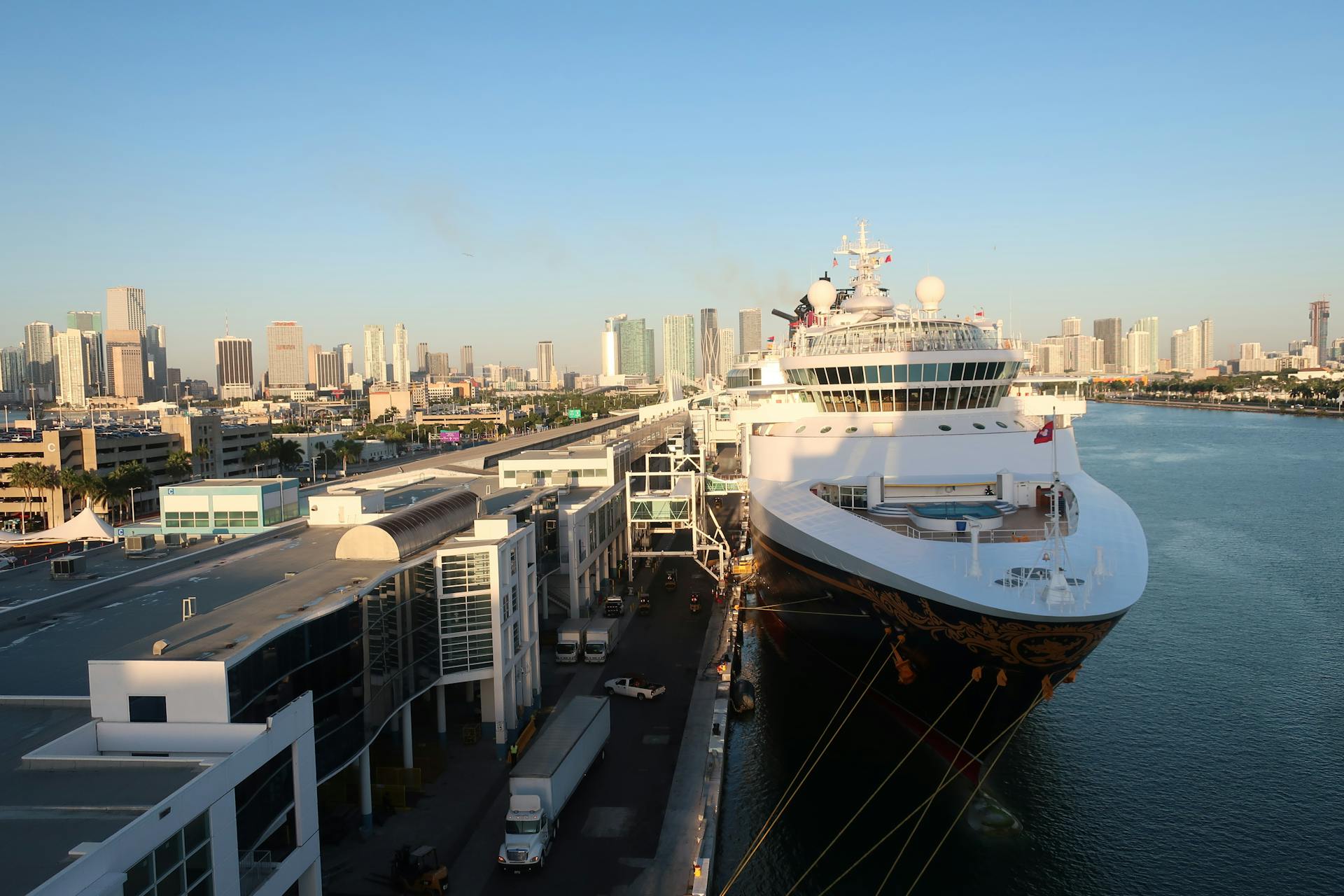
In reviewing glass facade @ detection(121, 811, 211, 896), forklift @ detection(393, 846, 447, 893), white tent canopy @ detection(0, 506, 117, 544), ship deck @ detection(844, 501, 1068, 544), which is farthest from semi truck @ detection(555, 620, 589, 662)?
white tent canopy @ detection(0, 506, 117, 544)

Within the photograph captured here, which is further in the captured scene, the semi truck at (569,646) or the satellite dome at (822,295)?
the satellite dome at (822,295)

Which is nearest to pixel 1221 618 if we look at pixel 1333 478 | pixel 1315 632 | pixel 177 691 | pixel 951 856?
pixel 1315 632

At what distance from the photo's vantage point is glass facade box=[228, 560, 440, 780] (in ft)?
43.2

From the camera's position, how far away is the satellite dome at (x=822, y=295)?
1569 inches

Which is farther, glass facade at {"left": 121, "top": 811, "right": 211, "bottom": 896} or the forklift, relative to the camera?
the forklift

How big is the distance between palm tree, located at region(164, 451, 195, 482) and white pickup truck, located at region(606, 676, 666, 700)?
4934cm

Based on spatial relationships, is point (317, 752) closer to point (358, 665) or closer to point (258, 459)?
point (358, 665)

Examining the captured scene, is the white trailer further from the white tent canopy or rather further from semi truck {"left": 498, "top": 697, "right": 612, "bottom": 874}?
the white tent canopy

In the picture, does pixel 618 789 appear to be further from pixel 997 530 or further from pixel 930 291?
pixel 930 291

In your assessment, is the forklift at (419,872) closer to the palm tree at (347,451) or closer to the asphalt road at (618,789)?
the asphalt road at (618,789)

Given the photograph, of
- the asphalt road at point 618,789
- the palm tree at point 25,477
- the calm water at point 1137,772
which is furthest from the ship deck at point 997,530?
the palm tree at point 25,477

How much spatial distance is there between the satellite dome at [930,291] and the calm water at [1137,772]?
13.0 m

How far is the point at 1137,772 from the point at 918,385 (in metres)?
10.9

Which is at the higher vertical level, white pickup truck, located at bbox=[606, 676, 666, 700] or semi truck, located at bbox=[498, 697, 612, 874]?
semi truck, located at bbox=[498, 697, 612, 874]
